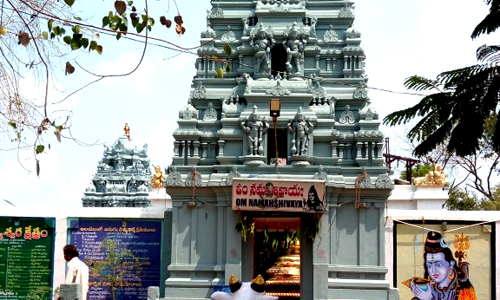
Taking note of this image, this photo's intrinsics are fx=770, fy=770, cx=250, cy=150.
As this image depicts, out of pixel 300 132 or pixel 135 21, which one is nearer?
pixel 135 21

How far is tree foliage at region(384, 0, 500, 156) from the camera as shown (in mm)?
14516

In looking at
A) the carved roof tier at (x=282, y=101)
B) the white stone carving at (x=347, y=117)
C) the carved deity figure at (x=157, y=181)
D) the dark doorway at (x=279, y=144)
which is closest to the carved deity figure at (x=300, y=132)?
the carved roof tier at (x=282, y=101)

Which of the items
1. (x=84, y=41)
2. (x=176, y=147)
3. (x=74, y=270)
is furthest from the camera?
(x=176, y=147)

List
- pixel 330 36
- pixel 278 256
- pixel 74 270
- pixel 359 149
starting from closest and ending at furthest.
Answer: pixel 74 270 → pixel 359 149 → pixel 330 36 → pixel 278 256

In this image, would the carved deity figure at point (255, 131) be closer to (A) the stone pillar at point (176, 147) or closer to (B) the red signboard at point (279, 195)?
(B) the red signboard at point (279, 195)

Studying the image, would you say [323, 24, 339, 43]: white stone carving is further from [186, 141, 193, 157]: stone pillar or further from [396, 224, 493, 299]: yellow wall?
[396, 224, 493, 299]: yellow wall

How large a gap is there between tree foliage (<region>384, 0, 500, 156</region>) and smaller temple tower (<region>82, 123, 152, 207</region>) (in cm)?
2528

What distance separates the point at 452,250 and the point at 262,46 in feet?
23.5

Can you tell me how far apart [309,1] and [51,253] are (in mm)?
9666

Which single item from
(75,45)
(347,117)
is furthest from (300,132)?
(75,45)

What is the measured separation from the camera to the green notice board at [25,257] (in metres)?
20.0

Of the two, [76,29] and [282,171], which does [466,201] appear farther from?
[76,29]

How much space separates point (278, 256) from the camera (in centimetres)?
2584

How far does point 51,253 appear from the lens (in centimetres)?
2019
